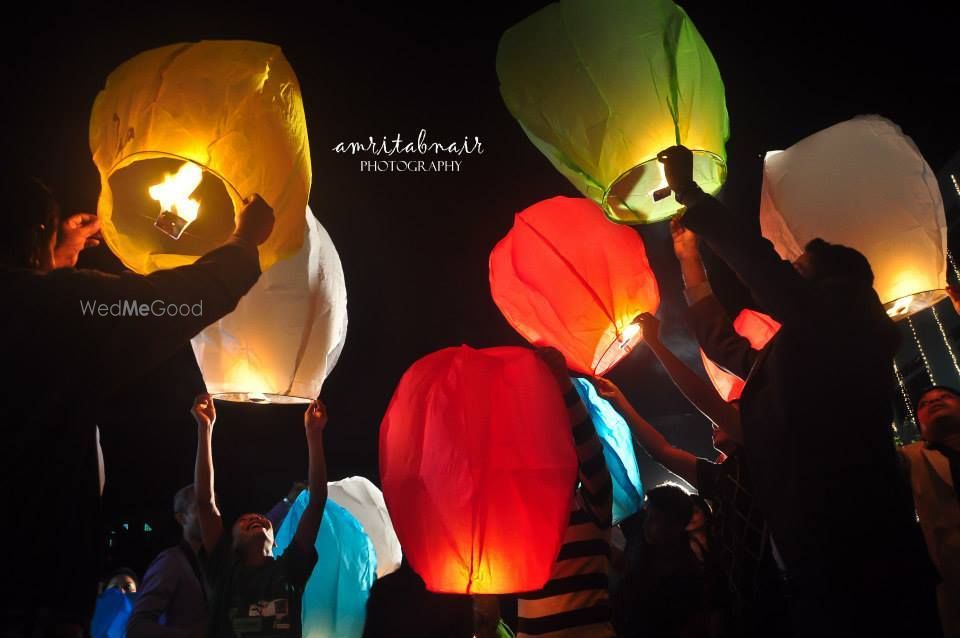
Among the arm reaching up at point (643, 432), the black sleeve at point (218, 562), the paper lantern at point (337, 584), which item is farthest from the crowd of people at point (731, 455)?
the black sleeve at point (218, 562)

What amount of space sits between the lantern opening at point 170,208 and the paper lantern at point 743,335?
1.94m

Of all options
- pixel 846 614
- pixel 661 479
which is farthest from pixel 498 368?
pixel 661 479

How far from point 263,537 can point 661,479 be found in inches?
163

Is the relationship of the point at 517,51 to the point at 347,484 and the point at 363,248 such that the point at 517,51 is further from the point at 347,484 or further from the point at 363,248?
the point at 347,484

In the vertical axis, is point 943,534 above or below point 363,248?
below

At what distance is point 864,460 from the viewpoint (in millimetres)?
1243

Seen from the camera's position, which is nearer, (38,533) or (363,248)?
(38,533)

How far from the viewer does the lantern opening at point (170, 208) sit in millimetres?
1593

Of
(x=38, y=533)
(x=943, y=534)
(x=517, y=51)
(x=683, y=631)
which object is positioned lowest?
(x=683, y=631)

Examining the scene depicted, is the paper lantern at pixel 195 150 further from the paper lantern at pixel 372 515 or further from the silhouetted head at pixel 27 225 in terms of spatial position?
the paper lantern at pixel 372 515

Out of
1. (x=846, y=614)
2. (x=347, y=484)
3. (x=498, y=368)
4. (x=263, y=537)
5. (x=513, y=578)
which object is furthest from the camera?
(x=347, y=484)

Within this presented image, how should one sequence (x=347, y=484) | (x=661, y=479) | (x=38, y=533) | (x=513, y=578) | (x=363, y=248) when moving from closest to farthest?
(x=38, y=533), (x=513, y=578), (x=347, y=484), (x=363, y=248), (x=661, y=479)

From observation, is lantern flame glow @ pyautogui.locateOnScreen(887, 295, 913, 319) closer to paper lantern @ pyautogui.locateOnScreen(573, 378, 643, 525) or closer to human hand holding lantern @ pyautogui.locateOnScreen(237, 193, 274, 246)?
paper lantern @ pyautogui.locateOnScreen(573, 378, 643, 525)

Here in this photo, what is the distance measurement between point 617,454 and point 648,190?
1337 mm
